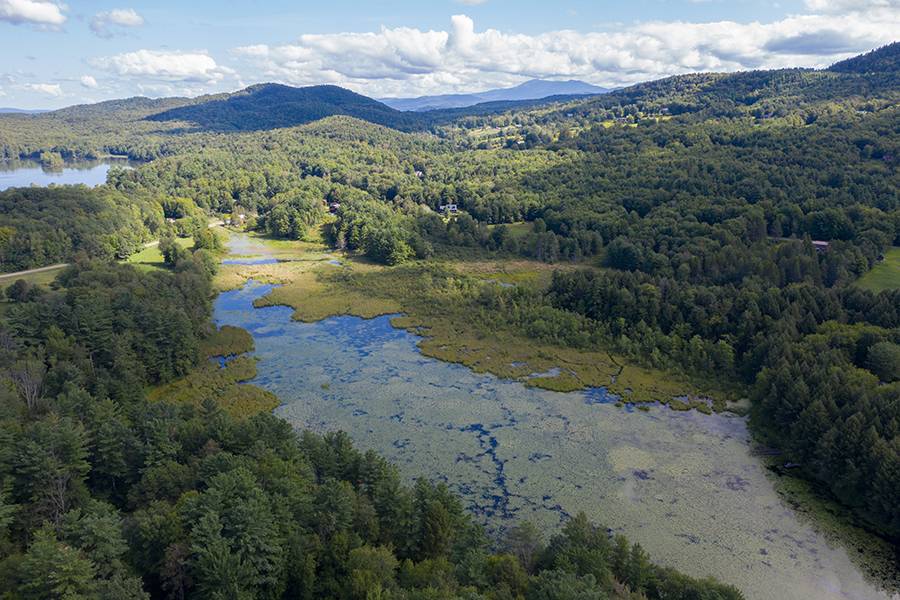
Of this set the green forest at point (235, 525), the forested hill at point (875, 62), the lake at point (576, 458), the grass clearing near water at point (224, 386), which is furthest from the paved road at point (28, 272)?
the forested hill at point (875, 62)

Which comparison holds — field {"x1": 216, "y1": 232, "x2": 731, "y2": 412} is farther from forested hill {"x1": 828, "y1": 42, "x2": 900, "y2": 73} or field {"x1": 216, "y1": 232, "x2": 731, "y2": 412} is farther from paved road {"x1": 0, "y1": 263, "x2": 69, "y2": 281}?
forested hill {"x1": 828, "y1": 42, "x2": 900, "y2": 73}

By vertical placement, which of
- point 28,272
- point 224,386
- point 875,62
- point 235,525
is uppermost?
point 875,62

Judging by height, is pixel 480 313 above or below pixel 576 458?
below

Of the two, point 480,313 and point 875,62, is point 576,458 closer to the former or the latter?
point 480,313

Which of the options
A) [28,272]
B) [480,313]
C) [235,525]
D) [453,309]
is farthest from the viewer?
[28,272]

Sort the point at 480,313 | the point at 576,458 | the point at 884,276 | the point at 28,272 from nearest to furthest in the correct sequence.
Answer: the point at 576,458 < the point at 884,276 < the point at 480,313 < the point at 28,272

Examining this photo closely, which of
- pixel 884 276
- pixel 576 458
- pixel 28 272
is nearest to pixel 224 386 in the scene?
pixel 576 458

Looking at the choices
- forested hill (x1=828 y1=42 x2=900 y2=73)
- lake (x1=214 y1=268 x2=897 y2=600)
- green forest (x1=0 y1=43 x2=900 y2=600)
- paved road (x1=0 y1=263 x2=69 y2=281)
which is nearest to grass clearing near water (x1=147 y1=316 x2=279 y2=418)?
lake (x1=214 y1=268 x2=897 y2=600)
